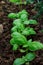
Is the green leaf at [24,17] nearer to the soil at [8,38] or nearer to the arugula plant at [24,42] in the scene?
the arugula plant at [24,42]

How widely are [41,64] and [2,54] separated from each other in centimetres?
60

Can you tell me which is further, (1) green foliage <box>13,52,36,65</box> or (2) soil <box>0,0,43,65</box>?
(2) soil <box>0,0,43,65</box>

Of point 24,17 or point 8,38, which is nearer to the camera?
point 8,38

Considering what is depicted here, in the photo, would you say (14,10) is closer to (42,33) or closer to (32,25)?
(32,25)

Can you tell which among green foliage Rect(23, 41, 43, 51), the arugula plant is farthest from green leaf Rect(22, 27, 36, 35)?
green foliage Rect(23, 41, 43, 51)

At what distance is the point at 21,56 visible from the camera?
118 inches

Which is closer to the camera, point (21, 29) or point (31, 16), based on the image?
point (21, 29)

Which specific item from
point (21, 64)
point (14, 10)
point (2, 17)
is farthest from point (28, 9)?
point (21, 64)

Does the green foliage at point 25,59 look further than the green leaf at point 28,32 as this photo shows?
No

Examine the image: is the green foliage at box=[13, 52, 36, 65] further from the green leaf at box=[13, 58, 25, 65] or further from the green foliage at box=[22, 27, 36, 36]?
the green foliage at box=[22, 27, 36, 36]

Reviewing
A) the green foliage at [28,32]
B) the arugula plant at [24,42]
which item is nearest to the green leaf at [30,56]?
the arugula plant at [24,42]

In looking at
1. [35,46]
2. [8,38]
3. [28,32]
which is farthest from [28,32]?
[35,46]

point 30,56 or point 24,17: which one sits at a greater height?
point 24,17

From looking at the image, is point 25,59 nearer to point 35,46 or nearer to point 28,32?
point 35,46
